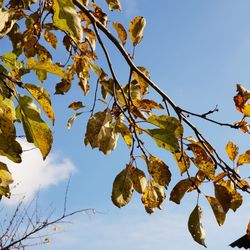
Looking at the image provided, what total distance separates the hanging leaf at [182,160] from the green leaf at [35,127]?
19.1 inches

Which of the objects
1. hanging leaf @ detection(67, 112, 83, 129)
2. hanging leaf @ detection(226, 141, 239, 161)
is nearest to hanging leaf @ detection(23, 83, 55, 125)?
hanging leaf @ detection(67, 112, 83, 129)

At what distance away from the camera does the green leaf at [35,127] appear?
0.86 meters

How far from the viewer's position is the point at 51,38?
6.15 feet

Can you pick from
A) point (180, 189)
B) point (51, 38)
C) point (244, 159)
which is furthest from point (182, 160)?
point (51, 38)

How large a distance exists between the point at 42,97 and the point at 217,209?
58 cm

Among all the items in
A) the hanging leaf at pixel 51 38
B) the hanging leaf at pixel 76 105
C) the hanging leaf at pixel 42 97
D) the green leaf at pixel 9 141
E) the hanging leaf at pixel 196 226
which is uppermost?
the hanging leaf at pixel 51 38

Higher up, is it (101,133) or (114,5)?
(114,5)

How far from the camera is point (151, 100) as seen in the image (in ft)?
4.29

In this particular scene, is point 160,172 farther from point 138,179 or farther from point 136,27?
point 136,27

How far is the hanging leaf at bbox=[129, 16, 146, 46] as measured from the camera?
138cm

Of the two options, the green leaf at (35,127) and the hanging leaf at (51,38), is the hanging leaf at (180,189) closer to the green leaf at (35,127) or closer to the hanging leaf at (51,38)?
the green leaf at (35,127)

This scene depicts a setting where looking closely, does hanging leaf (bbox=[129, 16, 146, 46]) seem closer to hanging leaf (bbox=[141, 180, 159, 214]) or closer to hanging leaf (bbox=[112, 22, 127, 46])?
hanging leaf (bbox=[112, 22, 127, 46])

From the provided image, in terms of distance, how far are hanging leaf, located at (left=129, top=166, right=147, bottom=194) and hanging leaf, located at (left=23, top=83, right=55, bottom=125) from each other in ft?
1.06

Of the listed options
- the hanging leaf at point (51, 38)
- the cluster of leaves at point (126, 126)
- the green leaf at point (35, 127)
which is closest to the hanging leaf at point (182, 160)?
the cluster of leaves at point (126, 126)
